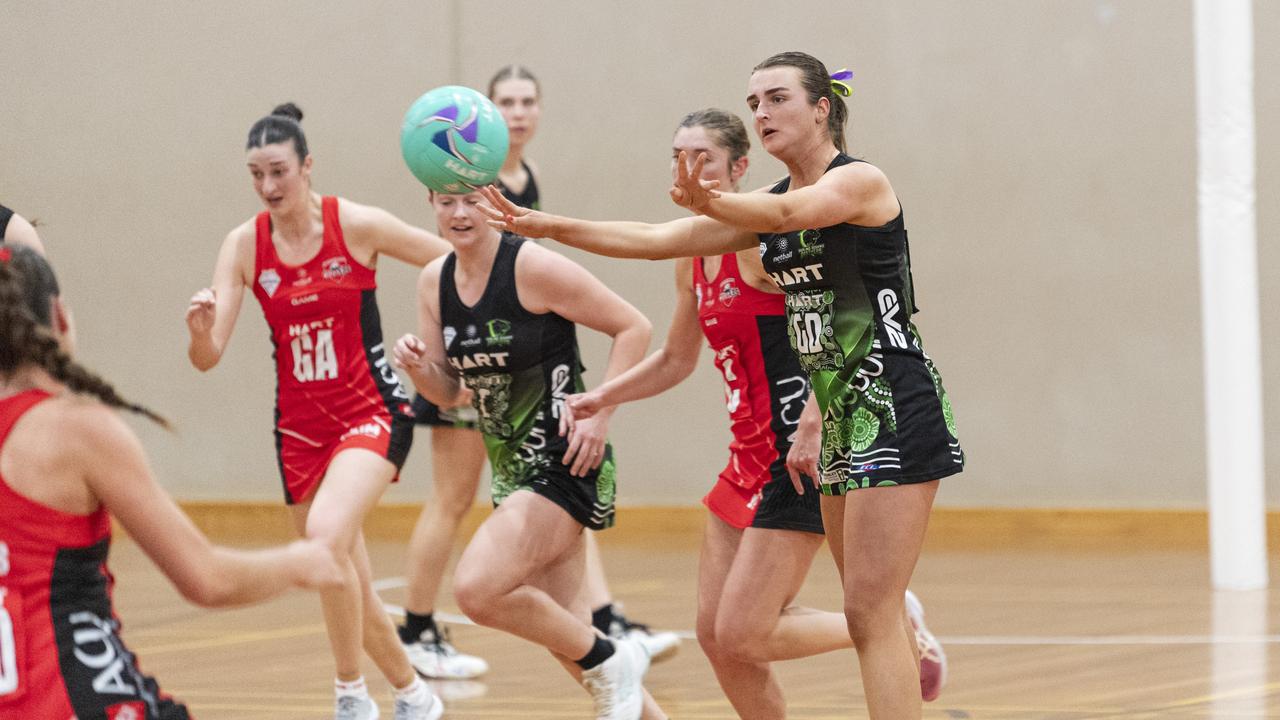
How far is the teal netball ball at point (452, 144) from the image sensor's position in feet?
13.8

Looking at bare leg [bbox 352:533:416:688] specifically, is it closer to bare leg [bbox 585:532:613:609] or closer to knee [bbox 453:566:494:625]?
knee [bbox 453:566:494:625]

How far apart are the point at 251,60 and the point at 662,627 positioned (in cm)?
507

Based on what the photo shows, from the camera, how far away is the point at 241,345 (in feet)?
33.0

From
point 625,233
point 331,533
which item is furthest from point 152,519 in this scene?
point 331,533

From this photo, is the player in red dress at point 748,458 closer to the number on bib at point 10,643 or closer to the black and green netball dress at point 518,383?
the black and green netball dress at point 518,383

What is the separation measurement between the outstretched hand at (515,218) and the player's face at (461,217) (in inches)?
32.1

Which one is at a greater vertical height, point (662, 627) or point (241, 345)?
point (241, 345)

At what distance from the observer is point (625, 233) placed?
3668 millimetres

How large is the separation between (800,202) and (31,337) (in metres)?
1.62

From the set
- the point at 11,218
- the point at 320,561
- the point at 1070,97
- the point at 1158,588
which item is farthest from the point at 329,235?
the point at 1070,97

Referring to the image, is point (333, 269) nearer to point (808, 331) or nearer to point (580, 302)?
point (580, 302)

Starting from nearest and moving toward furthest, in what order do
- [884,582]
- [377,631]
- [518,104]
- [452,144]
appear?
[884,582]
[452,144]
[377,631]
[518,104]

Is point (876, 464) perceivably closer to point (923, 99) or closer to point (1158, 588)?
point (1158, 588)

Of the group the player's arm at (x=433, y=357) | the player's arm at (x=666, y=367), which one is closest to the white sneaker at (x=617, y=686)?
the player's arm at (x=666, y=367)
